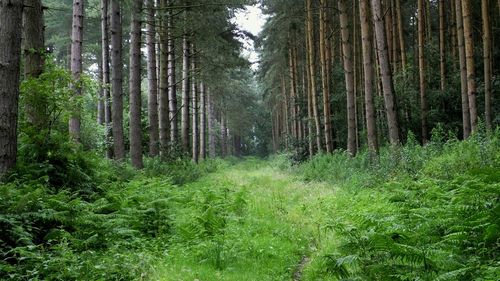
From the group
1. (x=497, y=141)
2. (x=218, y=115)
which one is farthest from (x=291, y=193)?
(x=218, y=115)

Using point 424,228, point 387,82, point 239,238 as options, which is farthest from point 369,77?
point 424,228

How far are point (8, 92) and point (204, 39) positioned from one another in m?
11.7

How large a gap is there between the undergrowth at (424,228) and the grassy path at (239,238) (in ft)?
1.48

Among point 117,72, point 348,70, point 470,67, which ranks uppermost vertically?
point 348,70

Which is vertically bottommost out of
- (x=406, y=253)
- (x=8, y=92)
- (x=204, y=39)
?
(x=406, y=253)

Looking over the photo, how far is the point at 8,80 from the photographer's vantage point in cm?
708

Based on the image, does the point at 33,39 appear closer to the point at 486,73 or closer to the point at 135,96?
the point at 135,96

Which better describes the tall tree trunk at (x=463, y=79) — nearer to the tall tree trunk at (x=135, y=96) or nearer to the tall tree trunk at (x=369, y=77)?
the tall tree trunk at (x=369, y=77)

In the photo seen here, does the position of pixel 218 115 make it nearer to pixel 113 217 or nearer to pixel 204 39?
pixel 204 39

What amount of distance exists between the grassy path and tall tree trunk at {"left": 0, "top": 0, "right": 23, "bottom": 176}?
9.60 feet

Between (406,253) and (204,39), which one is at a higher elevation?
(204,39)

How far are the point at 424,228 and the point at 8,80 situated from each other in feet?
21.7

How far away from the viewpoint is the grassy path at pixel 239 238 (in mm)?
5871

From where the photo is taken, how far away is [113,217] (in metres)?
7.29
